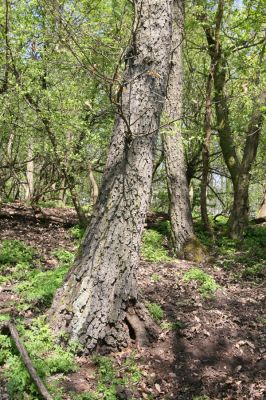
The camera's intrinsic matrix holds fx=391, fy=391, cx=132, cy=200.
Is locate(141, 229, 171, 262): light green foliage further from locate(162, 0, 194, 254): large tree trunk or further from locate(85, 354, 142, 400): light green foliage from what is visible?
locate(85, 354, 142, 400): light green foliage

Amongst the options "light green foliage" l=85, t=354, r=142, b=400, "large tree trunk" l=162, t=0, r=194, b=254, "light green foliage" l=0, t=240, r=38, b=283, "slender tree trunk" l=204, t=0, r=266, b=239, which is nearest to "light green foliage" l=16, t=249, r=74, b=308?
"light green foliage" l=0, t=240, r=38, b=283

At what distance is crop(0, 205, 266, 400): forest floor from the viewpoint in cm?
458

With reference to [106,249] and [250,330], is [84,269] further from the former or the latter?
[250,330]

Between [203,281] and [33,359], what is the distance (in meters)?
3.84

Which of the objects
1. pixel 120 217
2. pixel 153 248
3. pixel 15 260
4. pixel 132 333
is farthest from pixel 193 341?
pixel 153 248

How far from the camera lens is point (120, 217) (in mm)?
4953

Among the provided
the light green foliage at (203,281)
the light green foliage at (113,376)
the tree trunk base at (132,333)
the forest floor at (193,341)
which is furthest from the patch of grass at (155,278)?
the light green foliage at (113,376)

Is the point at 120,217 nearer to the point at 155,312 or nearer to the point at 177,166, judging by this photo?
the point at 155,312

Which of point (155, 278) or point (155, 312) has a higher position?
point (155, 278)

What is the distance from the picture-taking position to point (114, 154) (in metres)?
5.04

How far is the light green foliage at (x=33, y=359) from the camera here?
4051mm

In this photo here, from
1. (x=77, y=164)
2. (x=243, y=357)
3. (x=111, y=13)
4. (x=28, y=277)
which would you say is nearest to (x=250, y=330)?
(x=243, y=357)

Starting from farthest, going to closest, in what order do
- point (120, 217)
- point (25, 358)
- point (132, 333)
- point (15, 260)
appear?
1. point (15, 260)
2. point (132, 333)
3. point (120, 217)
4. point (25, 358)

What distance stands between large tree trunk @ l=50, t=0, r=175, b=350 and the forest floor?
44 centimetres
